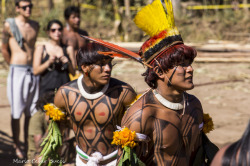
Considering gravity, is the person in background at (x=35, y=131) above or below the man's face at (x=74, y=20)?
below

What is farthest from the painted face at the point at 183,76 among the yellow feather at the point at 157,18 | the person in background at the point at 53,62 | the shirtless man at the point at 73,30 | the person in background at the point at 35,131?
the shirtless man at the point at 73,30

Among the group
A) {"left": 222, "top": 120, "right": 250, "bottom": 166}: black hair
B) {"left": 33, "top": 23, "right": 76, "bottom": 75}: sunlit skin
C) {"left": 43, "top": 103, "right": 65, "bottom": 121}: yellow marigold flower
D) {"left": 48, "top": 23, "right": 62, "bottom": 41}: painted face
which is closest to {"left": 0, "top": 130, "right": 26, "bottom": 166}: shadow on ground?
{"left": 33, "top": 23, "right": 76, "bottom": 75}: sunlit skin

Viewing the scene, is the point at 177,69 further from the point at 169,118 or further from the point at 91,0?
the point at 91,0

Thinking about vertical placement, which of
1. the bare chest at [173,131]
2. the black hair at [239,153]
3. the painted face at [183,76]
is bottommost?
the bare chest at [173,131]

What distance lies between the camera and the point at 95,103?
406 centimetres

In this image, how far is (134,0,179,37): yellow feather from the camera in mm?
3203

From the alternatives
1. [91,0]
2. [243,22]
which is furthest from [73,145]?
[91,0]

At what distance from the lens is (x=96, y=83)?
13.3 feet

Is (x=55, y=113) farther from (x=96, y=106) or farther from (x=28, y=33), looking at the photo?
(x=28, y=33)

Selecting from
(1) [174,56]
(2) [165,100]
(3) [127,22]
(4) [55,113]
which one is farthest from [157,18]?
(3) [127,22]

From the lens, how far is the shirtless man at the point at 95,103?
4012mm

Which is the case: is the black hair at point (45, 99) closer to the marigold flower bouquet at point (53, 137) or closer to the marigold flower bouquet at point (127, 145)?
the marigold flower bouquet at point (53, 137)

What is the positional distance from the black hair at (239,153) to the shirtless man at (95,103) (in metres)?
2.06

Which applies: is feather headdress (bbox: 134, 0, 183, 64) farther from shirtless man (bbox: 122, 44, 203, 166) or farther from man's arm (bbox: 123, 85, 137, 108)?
man's arm (bbox: 123, 85, 137, 108)
